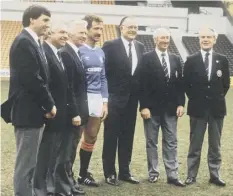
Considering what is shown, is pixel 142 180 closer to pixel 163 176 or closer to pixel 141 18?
pixel 163 176

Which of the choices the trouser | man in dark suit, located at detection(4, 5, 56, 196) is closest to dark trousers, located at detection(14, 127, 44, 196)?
man in dark suit, located at detection(4, 5, 56, 196)

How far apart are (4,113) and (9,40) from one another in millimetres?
19300

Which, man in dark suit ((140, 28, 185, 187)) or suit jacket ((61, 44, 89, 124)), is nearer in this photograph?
suit jacket ((61, 44, 89, 124))

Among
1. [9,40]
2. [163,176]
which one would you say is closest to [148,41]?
[9,40]

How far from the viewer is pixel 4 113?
3.39 m

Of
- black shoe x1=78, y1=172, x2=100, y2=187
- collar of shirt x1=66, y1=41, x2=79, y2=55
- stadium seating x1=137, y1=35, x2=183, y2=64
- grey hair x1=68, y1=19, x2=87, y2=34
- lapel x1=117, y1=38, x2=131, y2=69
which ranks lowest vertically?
black shoe x1=78, y1=172, x2=100, y2=187

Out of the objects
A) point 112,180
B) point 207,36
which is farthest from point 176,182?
point 207,36

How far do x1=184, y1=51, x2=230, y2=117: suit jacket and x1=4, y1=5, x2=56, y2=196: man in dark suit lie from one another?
1936 millimetres

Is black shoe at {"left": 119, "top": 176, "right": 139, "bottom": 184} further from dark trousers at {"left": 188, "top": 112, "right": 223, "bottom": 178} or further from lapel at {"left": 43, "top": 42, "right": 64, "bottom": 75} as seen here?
lapel at {"left": 43, "top": 42, "right": 64, "bottom": 75}

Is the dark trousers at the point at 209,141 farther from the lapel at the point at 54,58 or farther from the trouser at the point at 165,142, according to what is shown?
the lapel at the point at 54,58

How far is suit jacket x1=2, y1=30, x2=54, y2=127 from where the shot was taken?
10.6 ft

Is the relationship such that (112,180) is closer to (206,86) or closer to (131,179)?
(131,179)

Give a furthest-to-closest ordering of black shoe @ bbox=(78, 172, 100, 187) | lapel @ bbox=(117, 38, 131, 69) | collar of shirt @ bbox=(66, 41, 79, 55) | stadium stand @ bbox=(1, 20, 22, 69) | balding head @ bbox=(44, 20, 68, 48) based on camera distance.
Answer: stadium stand @ bbox=(1, 20, 22, 69) → lapel @ bbox=(117, 38, 131, 69) → black shoe @ bbox=(78, 172, 100, 187) → collar of shirt @ bbox=(66, 41, 79, 55) → balding head @ bbox=(44, 20, 68, 48)

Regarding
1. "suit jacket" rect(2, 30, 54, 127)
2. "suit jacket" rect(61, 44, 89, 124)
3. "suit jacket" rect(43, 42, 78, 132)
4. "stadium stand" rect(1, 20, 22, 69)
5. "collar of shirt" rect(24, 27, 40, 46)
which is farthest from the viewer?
Answer: "stadium stand" rect(1, 20, 22, 69)
